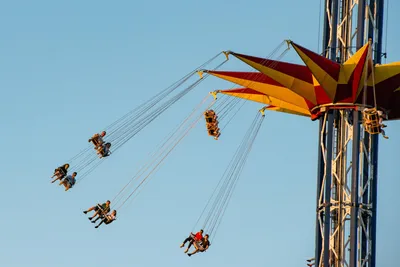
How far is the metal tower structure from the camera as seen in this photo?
71.2m

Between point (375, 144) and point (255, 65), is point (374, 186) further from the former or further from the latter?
point (255, 65)

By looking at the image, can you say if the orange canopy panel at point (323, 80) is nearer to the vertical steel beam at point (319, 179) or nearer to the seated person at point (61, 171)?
the vertical steel beam at point (319, 179)

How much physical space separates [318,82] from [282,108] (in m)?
4.00

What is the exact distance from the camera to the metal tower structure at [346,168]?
71188 millimetres

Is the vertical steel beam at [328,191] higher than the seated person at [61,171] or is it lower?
higher

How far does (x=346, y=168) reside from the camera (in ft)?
237

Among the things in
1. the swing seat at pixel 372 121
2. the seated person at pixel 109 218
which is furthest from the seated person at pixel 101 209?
the swing seat at pixel 372 121

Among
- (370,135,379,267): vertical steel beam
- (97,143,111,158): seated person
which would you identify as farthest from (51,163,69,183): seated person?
(370,135,379,267): vertical steel beam

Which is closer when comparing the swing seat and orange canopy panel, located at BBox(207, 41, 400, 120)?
the swing seat

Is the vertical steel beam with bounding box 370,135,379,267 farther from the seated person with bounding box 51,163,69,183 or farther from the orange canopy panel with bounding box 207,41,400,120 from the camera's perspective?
the seated person with bounding box 51,163,69,183

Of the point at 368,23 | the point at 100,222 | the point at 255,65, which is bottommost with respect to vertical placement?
the point at 100,222

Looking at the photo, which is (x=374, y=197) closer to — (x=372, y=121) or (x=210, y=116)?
(x=372, y=121)

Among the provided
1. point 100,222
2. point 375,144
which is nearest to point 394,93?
point 375,144

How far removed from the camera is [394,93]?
7238cm
